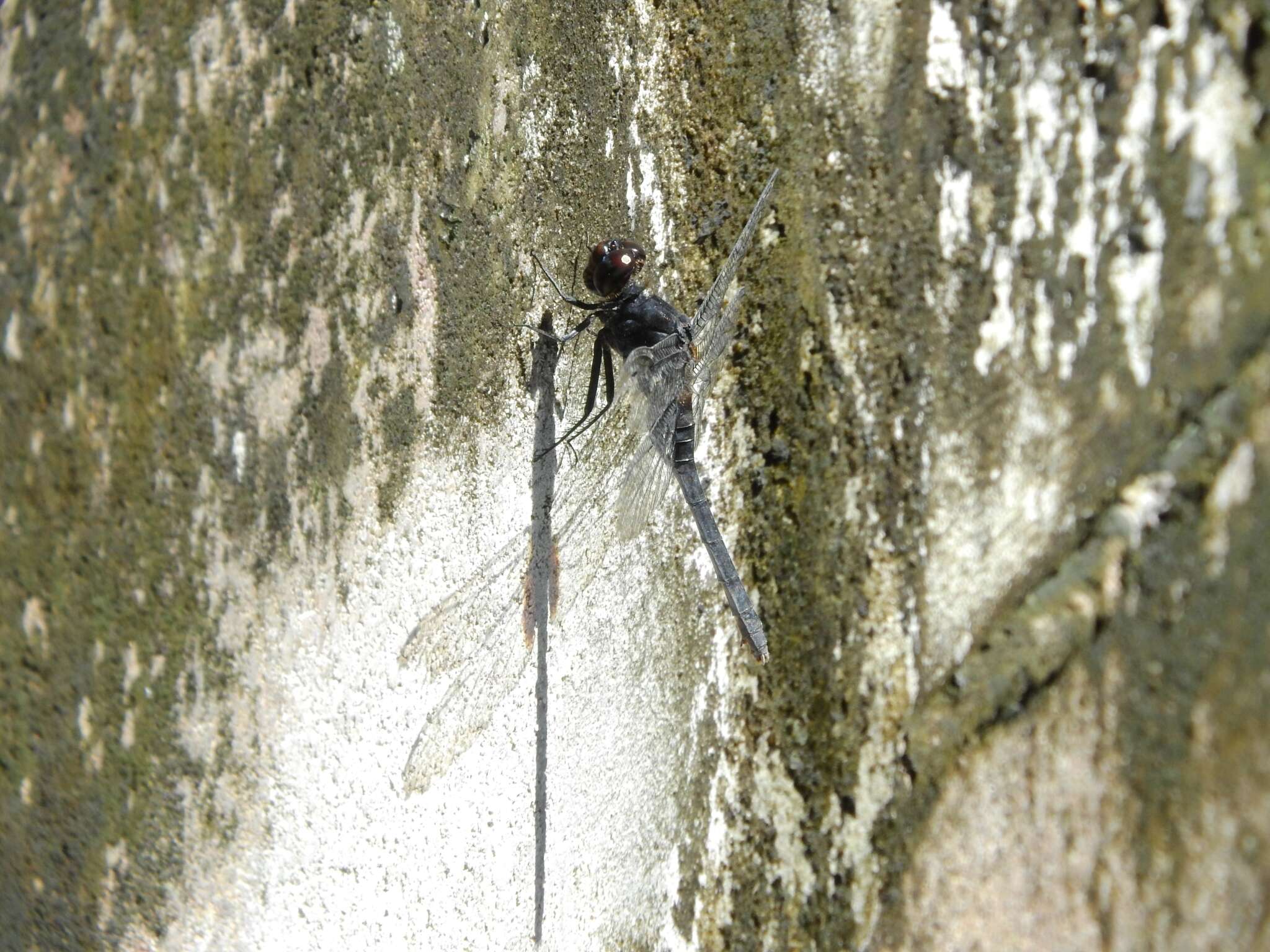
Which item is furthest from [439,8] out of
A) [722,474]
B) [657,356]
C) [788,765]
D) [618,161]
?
[788,765]

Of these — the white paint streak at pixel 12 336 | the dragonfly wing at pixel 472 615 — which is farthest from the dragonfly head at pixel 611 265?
the white paint streak at pixel 12 336

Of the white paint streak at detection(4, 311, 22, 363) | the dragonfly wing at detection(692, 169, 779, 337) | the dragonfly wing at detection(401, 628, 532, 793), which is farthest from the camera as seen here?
the dragonfly wing at detection(692, 169, 779, 337)

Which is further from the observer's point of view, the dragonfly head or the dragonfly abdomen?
the dragonfly abdomen

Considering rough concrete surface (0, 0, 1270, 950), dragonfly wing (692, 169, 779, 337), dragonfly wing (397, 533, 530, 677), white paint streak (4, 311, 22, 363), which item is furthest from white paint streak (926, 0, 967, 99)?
white paint streak (4, 311, 22, 363)

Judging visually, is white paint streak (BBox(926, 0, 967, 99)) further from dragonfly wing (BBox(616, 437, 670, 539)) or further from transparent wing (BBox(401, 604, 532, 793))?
transparent wing (BBox(401, 604, 532, 793))

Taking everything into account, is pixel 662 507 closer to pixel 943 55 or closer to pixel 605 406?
pixel 605 406

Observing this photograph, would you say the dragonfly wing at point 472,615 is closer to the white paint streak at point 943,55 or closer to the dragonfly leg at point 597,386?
the dragonfly leg at point 597,386

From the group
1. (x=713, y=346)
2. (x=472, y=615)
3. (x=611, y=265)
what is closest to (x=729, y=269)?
(x=713, y=346)

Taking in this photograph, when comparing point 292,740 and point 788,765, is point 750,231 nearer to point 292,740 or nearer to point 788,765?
point 788,765
